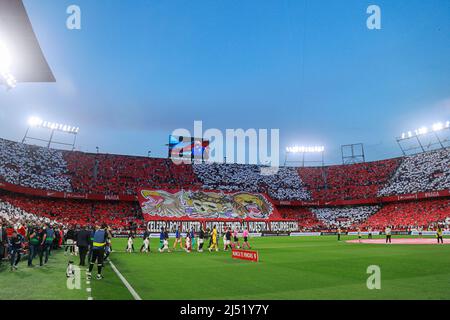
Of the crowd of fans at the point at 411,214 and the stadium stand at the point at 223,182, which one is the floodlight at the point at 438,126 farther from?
the crowd of fans at the point at 411,214

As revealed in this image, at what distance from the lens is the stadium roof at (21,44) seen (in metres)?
16.3

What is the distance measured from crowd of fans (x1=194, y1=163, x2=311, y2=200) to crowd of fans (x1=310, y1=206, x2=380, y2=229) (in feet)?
18.7

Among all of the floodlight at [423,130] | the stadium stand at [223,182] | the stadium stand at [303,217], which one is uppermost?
the floodlight at [423,130]

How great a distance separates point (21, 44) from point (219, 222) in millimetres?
50882

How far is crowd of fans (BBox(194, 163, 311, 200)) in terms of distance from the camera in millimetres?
80000

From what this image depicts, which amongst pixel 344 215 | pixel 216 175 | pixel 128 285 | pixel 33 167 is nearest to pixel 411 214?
pixel 344 215

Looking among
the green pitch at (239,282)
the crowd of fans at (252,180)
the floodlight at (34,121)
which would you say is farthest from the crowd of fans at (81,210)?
the green pitch at (239,282)

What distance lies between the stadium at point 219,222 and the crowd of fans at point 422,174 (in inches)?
10.9

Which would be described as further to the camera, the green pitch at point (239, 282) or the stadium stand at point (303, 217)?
the stadium stand at point (303, 217)

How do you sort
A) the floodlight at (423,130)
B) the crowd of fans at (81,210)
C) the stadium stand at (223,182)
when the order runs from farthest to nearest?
the floodlight at (423,130) → the stadium stand at (223,182) → the crowd of fans at (81,210)

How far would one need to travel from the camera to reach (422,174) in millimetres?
71500

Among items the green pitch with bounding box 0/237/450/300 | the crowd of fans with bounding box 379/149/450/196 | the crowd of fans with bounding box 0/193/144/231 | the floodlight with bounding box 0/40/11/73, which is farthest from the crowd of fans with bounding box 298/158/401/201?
the floodlight with bounding box 0/40/11/73

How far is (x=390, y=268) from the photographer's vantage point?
16.8 m
